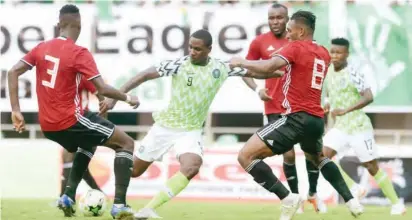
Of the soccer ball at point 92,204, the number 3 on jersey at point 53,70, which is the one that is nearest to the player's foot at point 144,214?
the soccer ball at point 92,204

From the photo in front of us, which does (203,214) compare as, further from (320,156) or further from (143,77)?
(143,77)

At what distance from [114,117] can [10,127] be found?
2077 mm

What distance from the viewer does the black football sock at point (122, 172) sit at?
34.3ft

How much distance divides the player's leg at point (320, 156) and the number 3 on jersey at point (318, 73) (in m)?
0.34

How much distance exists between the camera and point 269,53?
1289 centimetres

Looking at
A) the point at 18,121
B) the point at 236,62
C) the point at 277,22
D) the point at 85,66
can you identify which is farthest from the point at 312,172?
the point at 18,121

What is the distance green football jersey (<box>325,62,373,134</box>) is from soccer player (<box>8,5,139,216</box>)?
154 inches

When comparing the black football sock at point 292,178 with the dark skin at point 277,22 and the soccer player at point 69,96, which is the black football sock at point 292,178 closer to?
the dark skin at point 277,22

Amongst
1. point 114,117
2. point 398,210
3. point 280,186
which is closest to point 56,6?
point 114,117

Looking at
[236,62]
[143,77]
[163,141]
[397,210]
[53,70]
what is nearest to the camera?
[236,62]

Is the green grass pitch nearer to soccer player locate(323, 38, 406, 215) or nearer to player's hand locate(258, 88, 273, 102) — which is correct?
soccer player locate(323, 38, 406, 215)

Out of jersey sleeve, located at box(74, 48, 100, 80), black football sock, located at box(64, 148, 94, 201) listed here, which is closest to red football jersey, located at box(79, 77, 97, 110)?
black football sock, located at box(64, 148, 94, 201)

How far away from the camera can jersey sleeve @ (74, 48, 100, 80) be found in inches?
404

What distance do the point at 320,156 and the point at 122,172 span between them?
223cm
